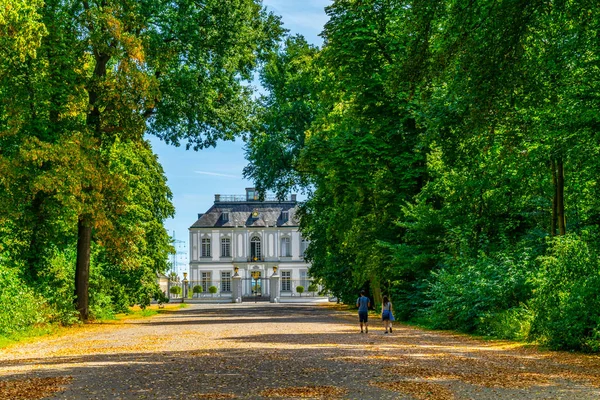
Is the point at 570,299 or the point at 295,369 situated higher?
the point at 570,299

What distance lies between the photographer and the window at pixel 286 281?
89944 mm

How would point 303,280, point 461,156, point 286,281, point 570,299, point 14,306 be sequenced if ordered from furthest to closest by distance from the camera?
point 286,281
point 303,280
point 14,306
point 570,299
point 461,156

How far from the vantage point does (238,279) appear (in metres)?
70.4

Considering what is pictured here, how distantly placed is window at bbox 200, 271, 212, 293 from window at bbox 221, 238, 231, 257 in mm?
2599

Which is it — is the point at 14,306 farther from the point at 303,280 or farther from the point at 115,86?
the point at 303,280

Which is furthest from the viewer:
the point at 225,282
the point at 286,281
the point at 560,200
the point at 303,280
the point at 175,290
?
the point at 286,281

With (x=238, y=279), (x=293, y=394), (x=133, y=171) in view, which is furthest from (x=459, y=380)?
(x=238, y=279)

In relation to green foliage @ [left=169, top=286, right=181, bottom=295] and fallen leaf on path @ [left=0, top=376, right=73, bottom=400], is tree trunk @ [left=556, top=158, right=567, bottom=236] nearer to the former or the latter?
fallen leaf on path @ [left=0, top=376, right=73, bottom=400]

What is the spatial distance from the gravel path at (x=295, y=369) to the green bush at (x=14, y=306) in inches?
44.7

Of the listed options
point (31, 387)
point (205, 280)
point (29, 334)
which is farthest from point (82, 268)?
point (205, 280)

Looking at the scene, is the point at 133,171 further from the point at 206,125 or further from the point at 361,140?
Result: the point at 361,140

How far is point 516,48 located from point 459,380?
16.3ft

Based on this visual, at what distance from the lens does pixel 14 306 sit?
21.3 metres

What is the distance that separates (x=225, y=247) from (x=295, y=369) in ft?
262
